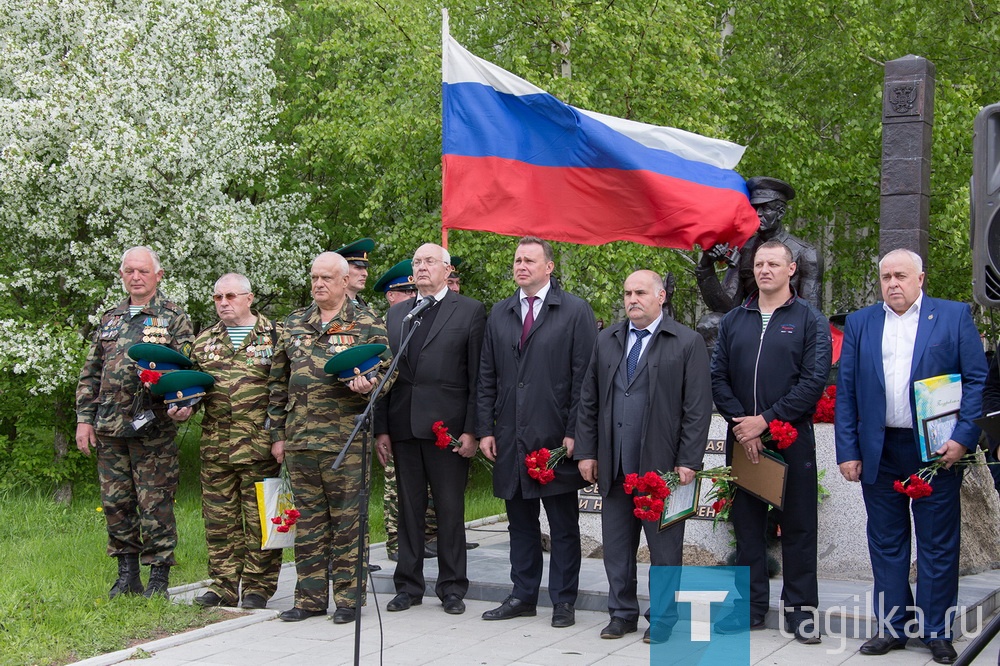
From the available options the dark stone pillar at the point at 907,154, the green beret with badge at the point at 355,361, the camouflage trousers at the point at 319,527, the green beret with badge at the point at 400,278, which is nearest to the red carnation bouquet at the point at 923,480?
the dark stone pillar at the point at 907,154

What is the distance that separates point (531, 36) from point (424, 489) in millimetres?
10743

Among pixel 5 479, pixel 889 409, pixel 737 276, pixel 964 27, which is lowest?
pixel 5 479

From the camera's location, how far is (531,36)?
53.7 feet

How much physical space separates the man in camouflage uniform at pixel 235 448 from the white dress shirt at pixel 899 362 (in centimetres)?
372

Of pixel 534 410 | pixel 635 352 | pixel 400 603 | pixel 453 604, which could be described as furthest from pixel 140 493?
pixel 635 352

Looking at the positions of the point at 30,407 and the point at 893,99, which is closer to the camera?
the point at 893,99

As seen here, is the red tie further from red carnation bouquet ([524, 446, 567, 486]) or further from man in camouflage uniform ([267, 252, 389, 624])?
man in camouflage uniform ([267, 252, 389, 624])

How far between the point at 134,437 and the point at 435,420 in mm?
1959

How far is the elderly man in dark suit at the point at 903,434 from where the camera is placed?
5.75 metres

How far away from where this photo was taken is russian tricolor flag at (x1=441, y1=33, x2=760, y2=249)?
306 inches

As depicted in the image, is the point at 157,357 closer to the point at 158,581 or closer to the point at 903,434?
the point at 158,581

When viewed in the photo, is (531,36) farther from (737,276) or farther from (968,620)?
(968,620)

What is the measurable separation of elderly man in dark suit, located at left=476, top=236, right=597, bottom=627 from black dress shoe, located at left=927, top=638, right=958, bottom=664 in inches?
78.8

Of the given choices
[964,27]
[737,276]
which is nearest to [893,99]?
[737,276]
